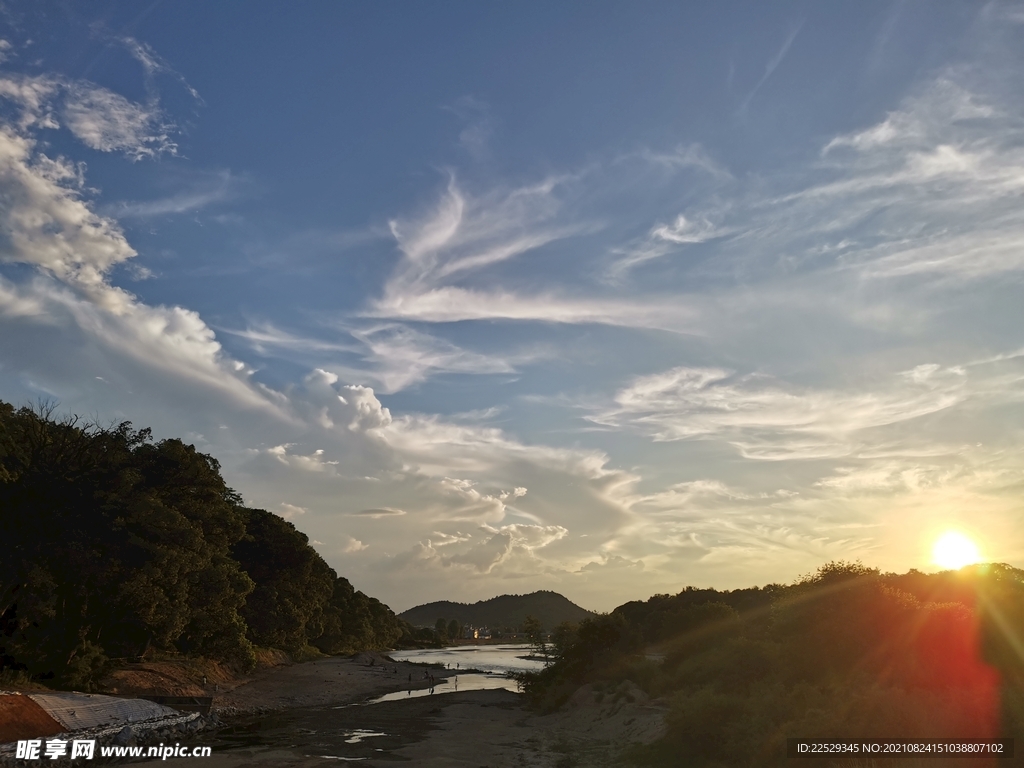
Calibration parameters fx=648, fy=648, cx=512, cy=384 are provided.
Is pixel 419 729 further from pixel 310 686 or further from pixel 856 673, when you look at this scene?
pixel 310 686

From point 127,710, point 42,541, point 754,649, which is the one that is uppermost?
point 42,541

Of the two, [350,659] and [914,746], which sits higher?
[914,746]

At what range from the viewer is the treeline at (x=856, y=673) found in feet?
77.4

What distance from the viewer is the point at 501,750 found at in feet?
119

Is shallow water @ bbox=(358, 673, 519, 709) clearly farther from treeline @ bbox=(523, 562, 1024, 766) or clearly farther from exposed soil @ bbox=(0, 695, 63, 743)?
exposed soil @ bbox=(0, 695, 63, 743)

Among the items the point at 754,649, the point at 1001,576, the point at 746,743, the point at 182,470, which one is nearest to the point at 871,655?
the point at 754,649

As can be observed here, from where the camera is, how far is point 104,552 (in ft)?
153

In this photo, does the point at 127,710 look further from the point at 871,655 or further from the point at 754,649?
the point at 871,655

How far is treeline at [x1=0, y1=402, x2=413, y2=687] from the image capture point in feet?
141

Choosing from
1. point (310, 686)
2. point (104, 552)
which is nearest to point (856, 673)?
point (104, 552)

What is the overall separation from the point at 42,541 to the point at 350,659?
254 feet

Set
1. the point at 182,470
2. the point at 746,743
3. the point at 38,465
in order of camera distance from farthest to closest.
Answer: the point at 182,470 < the point at 38,465 < the point at 746,743

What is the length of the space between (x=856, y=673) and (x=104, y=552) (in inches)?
1914

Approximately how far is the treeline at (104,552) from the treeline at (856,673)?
1482 inches
